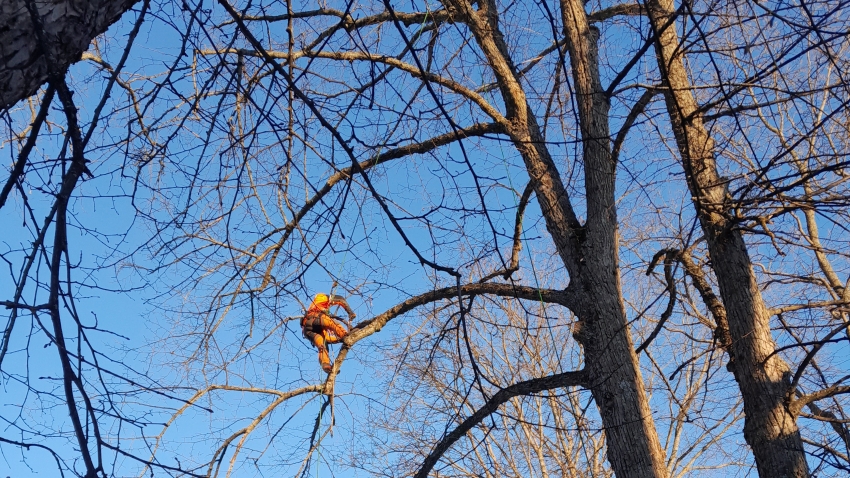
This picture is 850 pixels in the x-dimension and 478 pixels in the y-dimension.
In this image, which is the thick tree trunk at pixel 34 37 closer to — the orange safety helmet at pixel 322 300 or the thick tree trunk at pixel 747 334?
the orange safety helmet at pixel 322 300

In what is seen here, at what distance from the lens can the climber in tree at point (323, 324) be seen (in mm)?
3920

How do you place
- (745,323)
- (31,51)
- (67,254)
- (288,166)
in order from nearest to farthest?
(31,51) < (67,254) < (288,166) < (745,323)

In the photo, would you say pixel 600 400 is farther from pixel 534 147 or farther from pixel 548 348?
pixel 548 348

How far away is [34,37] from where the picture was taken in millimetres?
1934

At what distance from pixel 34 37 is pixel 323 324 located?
2596 mm

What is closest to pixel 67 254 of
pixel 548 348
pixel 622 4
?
pixel 622 4

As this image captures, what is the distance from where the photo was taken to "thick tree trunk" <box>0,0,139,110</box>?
74.3 inches

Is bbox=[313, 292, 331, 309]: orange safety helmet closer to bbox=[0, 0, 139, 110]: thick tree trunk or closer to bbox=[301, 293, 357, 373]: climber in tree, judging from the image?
bbox=[301, 293, 357, 373]: climber in tree

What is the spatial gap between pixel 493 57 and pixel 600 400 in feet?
8.41

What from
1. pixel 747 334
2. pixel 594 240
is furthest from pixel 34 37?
pixel 747 334

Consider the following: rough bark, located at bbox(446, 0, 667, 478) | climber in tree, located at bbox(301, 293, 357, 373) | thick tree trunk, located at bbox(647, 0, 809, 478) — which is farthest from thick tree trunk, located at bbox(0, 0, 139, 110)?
thick tree trunk, located at bbox(647, 0, 809, 478)

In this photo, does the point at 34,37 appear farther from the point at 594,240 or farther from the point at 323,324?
the point at 594,240

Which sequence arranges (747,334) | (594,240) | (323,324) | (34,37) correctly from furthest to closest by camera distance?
(594,240) → (747,334) → (323,324) → (34,37)

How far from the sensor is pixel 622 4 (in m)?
6.25
